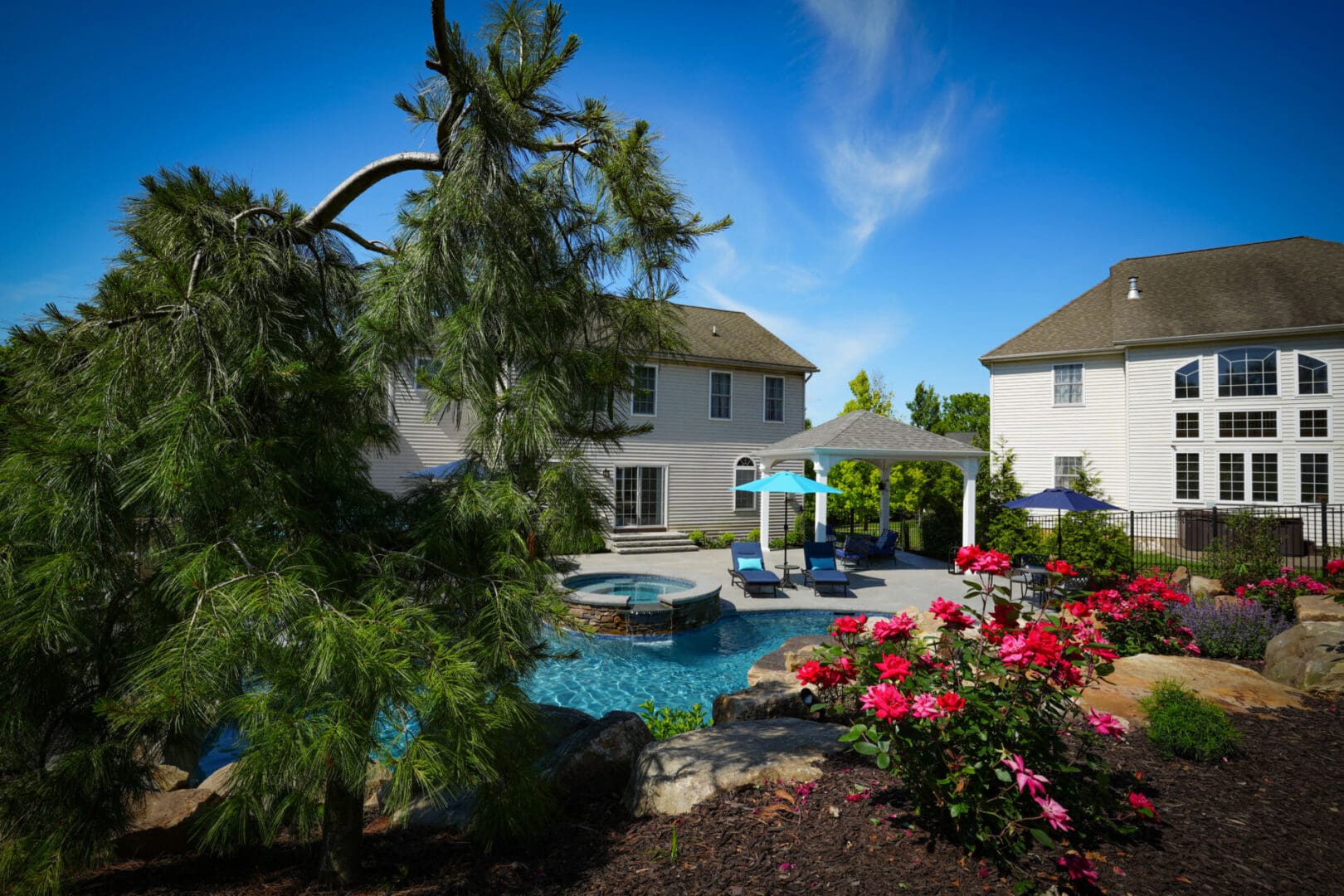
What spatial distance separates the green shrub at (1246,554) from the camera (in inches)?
374

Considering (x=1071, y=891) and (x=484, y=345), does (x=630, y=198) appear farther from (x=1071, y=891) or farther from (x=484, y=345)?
(x=1071, y=891)

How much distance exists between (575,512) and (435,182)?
191cm

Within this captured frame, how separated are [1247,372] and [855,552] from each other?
15253mm

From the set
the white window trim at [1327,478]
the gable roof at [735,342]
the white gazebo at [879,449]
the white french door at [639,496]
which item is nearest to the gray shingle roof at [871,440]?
the white gazebo at [879,449]

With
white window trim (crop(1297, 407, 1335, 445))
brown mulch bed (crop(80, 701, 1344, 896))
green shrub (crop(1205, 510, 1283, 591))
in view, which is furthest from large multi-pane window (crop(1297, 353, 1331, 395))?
brown mulch bed (crop(80, 701, 1344, 896))

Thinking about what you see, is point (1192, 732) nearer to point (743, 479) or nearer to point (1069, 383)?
point (743, 479)

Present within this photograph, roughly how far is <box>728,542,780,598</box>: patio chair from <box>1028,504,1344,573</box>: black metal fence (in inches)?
256

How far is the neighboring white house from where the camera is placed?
60.4 ft

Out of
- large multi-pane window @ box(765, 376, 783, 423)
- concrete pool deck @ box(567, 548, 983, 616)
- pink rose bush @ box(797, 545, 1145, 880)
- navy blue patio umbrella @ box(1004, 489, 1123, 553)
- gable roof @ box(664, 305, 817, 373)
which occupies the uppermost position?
gable roof @ box(664, 305, 817, 373)

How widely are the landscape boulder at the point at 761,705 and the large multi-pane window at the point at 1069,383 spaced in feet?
70.0

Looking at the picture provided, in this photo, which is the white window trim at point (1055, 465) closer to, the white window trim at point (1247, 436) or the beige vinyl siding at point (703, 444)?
the white window trim at point (1247, 436)

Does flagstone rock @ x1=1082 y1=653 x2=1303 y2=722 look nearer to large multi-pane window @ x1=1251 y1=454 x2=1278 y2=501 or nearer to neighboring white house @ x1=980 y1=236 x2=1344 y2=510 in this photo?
neighboring white house @ x1=980 y1=236 x2=1344 y2=510

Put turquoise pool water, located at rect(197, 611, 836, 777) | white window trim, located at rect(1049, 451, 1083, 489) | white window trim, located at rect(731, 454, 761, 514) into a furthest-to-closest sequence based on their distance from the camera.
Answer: white window trim, located at rect(1049, 451, 1083, 489) → white window trim, located at rect(731, 454, 761, 514) → turquoise pool water, located at rect(197, 611, 836, 777)

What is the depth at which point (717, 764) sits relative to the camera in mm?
3674
